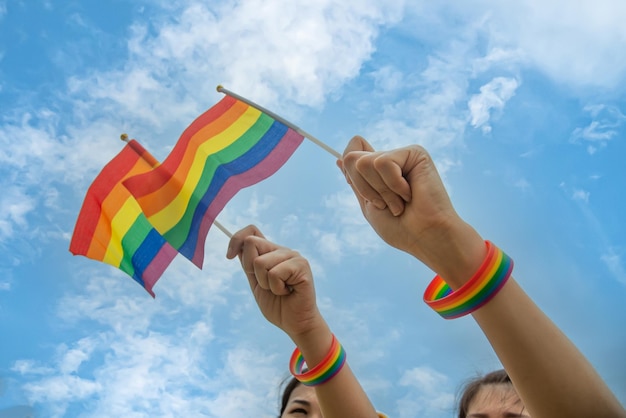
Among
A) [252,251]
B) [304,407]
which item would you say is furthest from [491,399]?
[252,251]

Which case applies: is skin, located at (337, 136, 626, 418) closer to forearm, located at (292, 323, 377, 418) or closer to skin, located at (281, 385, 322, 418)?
forearm, located at (292, 323, 377, 418)

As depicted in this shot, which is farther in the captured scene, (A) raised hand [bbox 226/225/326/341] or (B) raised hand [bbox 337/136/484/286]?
(A) raised hand [bbox 226/225/326/341]

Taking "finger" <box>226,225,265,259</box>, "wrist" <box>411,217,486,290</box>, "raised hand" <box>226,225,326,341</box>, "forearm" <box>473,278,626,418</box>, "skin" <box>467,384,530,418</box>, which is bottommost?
"forearm" <box>473,278,626,418</box>

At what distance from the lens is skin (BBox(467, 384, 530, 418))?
3.55 m

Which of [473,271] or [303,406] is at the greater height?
[303,406]

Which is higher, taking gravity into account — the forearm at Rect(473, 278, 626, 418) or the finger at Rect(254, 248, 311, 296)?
the finger at Rect(254, 248, 311, 296)

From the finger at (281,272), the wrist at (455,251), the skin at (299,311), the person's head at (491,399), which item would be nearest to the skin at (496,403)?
the person's head at (491,399)

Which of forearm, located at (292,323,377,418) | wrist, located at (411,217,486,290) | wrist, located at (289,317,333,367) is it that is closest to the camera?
wrist, located at (411,217,486,290)

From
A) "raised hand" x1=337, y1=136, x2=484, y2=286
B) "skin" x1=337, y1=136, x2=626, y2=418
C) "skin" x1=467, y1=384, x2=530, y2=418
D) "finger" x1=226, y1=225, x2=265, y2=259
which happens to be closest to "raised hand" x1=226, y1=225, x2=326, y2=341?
"finger" x1=226, y1=225, x2=265, y2=259

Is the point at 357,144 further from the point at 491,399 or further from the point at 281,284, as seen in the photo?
the point at 491,399

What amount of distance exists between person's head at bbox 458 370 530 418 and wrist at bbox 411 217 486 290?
1818mm

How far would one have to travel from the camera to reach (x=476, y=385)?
4281 millimetres

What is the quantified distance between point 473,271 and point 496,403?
6.86ft

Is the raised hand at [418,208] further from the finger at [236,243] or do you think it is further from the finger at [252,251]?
the finger at [236,243]
